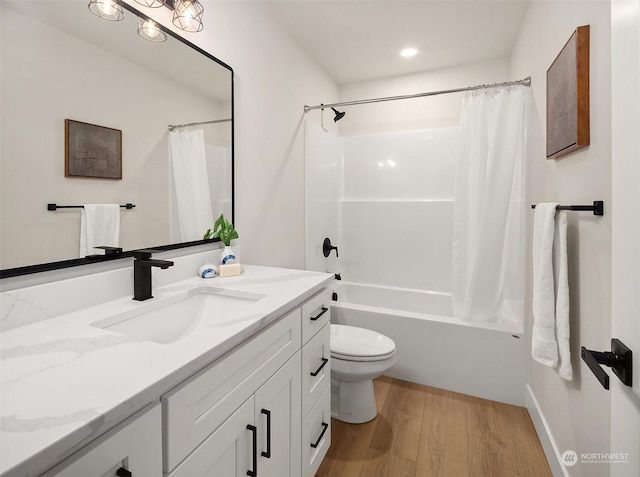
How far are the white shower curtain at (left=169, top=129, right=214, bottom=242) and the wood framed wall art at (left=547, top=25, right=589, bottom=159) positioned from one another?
1495 millimetres

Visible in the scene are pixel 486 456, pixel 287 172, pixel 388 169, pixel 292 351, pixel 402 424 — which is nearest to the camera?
pixel 292 351

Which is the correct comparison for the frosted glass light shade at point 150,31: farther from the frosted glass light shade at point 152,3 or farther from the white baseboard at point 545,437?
the white baseboard at point 545,437

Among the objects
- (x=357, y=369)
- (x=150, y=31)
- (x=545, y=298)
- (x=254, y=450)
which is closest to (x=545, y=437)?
(x=545, y=298)

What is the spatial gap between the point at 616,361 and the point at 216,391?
803 millimetres

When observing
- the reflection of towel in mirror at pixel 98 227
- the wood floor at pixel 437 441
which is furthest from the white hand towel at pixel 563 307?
the reflection of towel in mirror at pixel 98 227

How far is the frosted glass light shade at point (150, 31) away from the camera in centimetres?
120

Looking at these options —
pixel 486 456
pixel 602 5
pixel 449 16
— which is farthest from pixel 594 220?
pixel 449 16

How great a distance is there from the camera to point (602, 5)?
102 cm

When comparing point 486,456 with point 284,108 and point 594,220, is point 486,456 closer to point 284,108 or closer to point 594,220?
point 594,220

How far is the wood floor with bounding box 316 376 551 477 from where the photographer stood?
5.10 feet

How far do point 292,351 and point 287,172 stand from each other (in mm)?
1398

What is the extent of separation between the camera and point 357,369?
1.77 m

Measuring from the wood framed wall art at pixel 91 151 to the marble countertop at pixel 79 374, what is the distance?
437 mm

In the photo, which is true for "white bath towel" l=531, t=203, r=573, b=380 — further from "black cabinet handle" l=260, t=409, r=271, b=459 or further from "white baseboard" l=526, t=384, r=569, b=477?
"black cabinet handle" l=260, t=409, r=271, b=459
